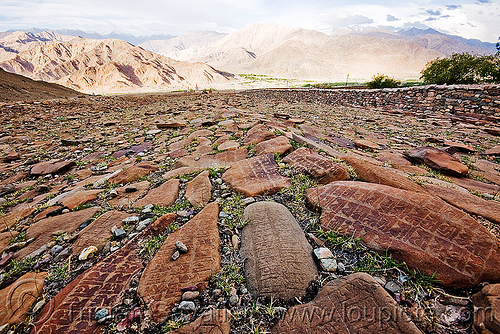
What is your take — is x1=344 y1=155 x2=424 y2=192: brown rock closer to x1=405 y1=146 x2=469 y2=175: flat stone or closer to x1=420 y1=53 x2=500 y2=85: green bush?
x1=405 y1=146 x2=469 y2=175: flat stone

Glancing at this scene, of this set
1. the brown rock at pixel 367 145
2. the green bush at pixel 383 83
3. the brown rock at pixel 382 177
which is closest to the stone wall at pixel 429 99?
the green bush at pixel 383 83

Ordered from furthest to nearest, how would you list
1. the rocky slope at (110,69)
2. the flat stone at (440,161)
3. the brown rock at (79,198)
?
the rocky slope at (110,69) → the flat stone at (440,161) → the brown rock at (79,198)

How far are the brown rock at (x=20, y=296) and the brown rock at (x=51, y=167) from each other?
8.87 ft

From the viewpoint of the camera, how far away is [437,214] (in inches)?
65.1

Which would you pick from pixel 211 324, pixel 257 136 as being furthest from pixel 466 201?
pixel 257 136

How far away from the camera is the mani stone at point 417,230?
4.35 ft

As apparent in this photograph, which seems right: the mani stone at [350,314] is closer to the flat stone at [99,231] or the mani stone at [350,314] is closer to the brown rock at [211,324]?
the brown rock at [211,324]

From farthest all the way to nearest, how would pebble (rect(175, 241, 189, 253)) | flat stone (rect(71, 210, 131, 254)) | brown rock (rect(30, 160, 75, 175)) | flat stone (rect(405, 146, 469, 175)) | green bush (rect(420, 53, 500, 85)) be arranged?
green bush (rect(420, 53, 500, 85)) < brown rock (rect(30, 160, 75, 175)) < flat stone (rect(405, 146, 469, 175)) < flat stone (rect(71, 210, 131, 254)) < pebble (rect(175, 241, 189, 253))

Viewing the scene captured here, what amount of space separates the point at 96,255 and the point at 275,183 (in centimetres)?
174

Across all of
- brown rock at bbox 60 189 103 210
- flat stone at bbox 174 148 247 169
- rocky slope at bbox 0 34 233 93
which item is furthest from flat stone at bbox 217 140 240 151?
rocky slope at bbox 0 34 233 93

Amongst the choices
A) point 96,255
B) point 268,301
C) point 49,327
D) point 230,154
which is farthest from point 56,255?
point 230,154

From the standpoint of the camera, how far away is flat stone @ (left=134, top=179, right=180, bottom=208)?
232 cm

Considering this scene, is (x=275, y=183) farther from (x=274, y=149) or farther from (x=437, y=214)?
(x=437, y=214)

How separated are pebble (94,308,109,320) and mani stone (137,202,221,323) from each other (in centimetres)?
18
